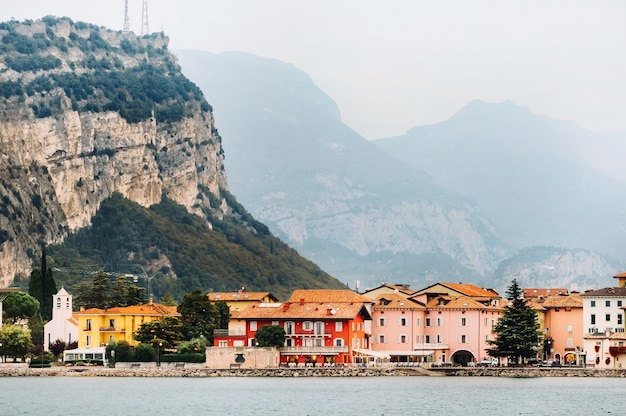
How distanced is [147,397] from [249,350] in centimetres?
2663

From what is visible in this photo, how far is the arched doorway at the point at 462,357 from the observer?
13807cm

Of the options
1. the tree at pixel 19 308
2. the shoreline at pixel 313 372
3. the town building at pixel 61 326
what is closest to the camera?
the shoreline at pixel 313 372

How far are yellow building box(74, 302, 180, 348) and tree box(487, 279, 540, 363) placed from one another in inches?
1182

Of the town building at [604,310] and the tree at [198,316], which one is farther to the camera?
the town building at [604,310]

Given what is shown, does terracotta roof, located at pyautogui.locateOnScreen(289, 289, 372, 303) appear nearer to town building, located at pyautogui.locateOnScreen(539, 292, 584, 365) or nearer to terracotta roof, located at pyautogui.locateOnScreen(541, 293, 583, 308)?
town building, located at pyautogui.locateOnScreen(539, 292, 584, 365)

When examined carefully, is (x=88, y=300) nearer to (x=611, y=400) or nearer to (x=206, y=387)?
(x=206, y=387)

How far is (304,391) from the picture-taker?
346 feet

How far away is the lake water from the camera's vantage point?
90.7 metres

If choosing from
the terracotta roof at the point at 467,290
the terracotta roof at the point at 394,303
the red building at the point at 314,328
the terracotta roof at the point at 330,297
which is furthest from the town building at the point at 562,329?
the red building at the point at 314,328

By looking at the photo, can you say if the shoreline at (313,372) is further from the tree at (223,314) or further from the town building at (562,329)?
the town building at (562,329)

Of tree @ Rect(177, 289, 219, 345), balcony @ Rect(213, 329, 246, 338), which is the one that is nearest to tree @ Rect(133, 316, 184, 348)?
tree @ Rect(177, 289, 219, 345)

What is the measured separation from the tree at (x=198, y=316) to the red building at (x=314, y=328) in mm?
4540

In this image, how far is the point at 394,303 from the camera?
138375 millimetres

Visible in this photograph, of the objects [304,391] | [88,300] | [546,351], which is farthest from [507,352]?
[88,300]
